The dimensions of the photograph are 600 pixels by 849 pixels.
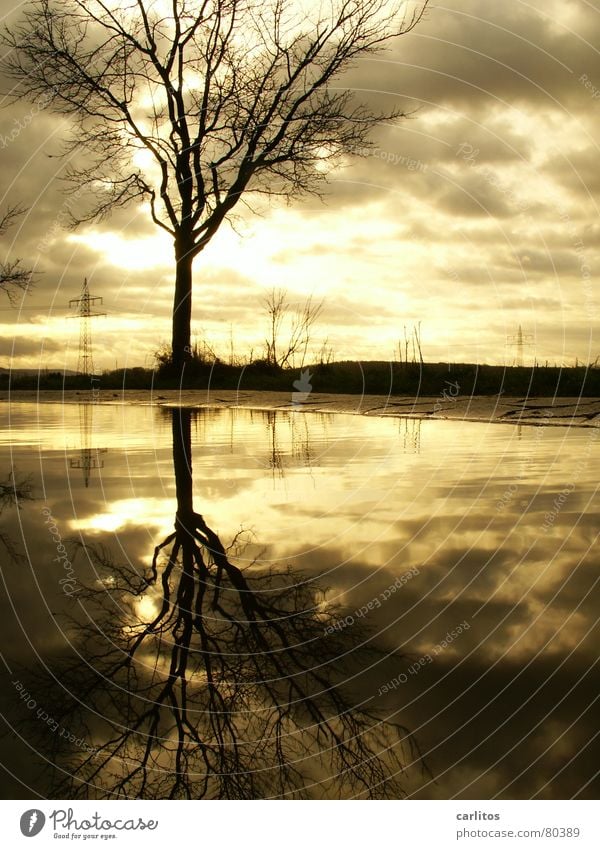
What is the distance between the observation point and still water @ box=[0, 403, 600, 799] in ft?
7.06

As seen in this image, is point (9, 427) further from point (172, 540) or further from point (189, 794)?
point (189, 794)

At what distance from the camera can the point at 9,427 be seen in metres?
10.4

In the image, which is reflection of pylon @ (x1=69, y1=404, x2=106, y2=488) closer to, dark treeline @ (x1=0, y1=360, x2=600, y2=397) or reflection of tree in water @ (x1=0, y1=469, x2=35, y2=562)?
reflection of tree in water @ (x1=0, y1=469, x2=35, y2=562)

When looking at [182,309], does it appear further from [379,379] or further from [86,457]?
[86,457]

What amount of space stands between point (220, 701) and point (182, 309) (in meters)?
15.7

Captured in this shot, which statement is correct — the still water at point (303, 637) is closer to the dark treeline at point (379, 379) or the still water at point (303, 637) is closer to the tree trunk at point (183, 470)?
the tree trunk at point (183, 470)

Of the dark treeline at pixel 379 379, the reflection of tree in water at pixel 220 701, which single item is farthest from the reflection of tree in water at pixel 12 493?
the dark treeline at pixel 379 379

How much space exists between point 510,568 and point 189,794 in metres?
1.83

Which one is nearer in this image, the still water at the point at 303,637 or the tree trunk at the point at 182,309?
the still water at the point at 303,637

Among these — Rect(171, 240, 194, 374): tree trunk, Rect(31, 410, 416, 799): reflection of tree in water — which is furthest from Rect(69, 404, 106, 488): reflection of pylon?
Rect(171, 240, 194, 374): tree trunk

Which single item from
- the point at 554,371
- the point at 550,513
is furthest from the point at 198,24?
the point at 550,513

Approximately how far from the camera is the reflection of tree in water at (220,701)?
213 cm

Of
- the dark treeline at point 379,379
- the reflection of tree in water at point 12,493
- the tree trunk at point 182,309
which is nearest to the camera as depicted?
the reflection of tree in water at point 12,493

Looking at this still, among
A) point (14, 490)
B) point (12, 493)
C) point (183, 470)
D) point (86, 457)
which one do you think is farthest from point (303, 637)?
point (86, 457)
